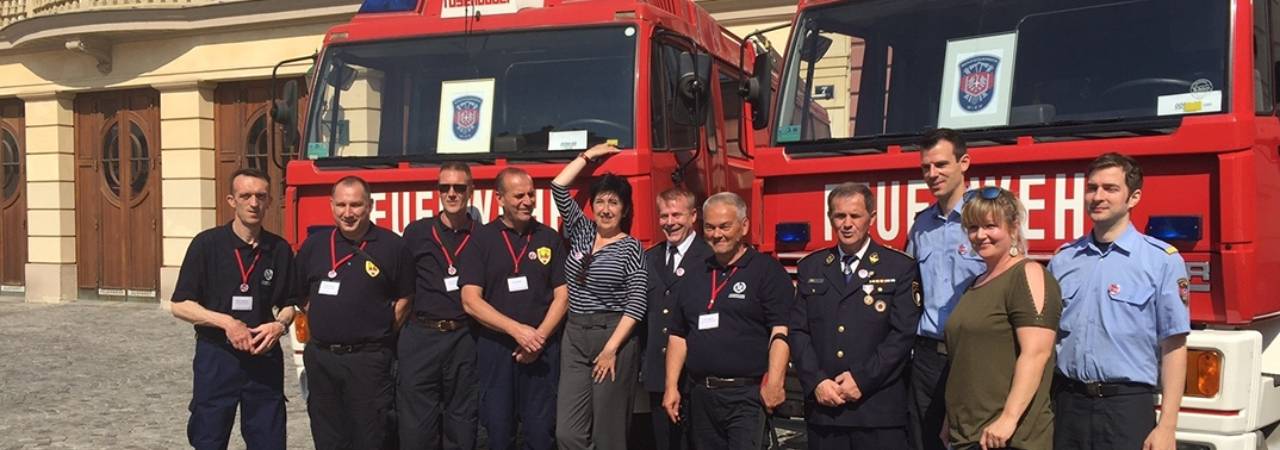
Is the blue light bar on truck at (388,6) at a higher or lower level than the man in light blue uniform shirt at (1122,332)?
higher

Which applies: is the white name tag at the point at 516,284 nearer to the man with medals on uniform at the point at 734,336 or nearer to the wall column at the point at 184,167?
the man with medals on uniform at the point at 734,336

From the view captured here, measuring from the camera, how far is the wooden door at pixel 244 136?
52.5 ft

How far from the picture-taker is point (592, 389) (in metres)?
5.30

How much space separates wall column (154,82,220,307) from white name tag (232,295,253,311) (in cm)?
1197

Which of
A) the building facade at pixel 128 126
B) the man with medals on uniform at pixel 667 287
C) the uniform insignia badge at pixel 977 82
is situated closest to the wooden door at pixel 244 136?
the building facade at pixel 128 126

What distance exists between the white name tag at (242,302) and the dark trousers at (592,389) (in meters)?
1.46

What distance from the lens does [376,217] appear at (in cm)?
635

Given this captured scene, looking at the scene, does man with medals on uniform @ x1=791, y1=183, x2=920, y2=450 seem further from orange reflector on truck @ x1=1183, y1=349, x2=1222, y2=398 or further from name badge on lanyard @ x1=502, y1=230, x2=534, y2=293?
name badge on lanyard @ x1=502, y1=230, x2=534, y2=293

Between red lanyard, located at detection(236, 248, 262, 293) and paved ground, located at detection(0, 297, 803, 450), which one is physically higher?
red lanyard, located at detection(236, 248, 262, 293)

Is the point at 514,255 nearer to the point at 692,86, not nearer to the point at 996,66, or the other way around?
the point at 692,86

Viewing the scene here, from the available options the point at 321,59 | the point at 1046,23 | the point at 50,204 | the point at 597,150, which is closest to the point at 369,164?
the point at 321,59

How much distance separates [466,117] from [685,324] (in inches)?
83.9

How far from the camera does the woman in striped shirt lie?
17.1 ft

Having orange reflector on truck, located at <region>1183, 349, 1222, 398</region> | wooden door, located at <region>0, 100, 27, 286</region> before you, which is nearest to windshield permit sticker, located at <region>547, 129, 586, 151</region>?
orange reflector on truck, located at <region>1183, 349, 1222, 398</region>
